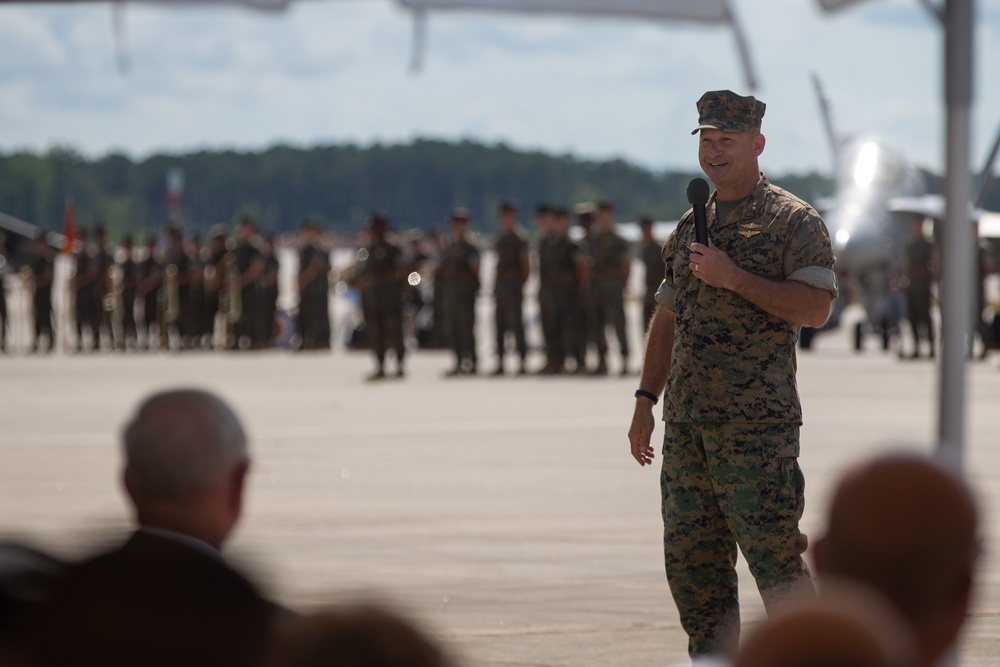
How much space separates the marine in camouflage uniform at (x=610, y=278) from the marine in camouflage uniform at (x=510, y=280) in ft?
3.28

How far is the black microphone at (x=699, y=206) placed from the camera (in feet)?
16.1

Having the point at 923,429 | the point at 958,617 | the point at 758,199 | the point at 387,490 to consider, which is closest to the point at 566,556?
the point at 387,490

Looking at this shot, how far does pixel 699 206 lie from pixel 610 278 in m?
17.3

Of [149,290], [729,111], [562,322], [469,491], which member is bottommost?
[469,491]

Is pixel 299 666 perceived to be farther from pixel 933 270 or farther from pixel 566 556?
pixel 933 270

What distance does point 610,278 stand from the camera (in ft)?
72.6

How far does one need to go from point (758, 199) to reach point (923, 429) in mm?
10245

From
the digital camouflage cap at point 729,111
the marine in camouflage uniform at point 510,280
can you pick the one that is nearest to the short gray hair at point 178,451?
the digital camouflage cap at point 729,111

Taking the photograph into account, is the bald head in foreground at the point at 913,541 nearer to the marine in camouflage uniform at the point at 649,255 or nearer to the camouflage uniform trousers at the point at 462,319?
the marine in camouflage uniform at the point at 649,255

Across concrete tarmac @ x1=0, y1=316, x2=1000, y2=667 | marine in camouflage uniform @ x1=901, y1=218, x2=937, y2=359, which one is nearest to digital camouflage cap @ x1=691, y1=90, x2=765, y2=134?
concrete tarmac @ x1=0, y1=316, x2=1000, y2=667

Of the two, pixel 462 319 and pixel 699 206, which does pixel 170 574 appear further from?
pixel 462 319

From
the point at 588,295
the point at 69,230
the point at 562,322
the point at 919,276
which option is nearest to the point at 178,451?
the point at 588,295

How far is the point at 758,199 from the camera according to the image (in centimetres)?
499

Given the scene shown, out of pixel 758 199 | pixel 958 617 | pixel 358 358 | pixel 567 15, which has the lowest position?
pixel 358 358
